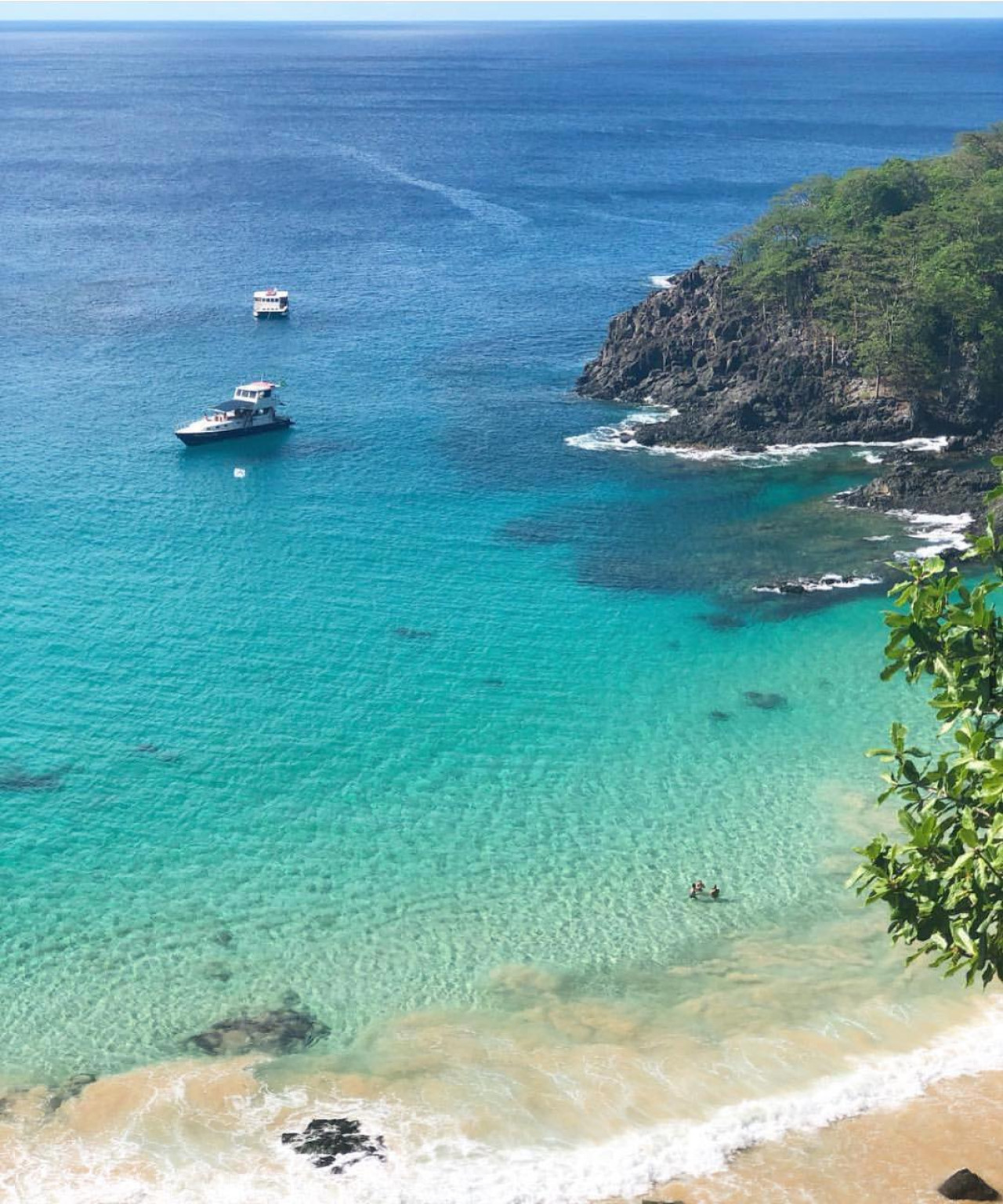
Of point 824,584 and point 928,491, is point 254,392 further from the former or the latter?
point 928,491

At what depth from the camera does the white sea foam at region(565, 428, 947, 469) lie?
9350 centimetres

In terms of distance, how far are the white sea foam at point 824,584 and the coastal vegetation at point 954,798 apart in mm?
41324

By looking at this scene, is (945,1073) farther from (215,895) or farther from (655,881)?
(215,895)

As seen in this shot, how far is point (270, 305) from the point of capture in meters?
130

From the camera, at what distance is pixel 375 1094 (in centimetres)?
4128

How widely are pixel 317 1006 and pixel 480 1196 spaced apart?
10.0 meters

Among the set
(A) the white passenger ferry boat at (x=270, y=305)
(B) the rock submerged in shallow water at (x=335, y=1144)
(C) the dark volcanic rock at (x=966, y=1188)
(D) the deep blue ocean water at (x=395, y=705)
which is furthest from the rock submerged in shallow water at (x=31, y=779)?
(A) the white passenger ferry boat at (x=270, y=305)

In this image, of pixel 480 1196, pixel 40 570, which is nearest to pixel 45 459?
pixel 40 570

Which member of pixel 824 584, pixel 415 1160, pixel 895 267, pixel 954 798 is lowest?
pixel 415 1160

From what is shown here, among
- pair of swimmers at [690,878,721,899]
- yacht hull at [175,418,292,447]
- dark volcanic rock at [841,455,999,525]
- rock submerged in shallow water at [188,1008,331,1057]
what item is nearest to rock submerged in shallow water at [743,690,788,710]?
pair of swimmers at [690,878,721,899]

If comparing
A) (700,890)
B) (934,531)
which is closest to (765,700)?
(700,890)

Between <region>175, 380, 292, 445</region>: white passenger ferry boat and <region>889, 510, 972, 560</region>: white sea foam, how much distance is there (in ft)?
149

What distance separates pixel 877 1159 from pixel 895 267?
235 ft

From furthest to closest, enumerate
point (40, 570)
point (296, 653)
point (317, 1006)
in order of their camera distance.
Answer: point (40, 570) < point (296, 653) < point (317, 1006)
